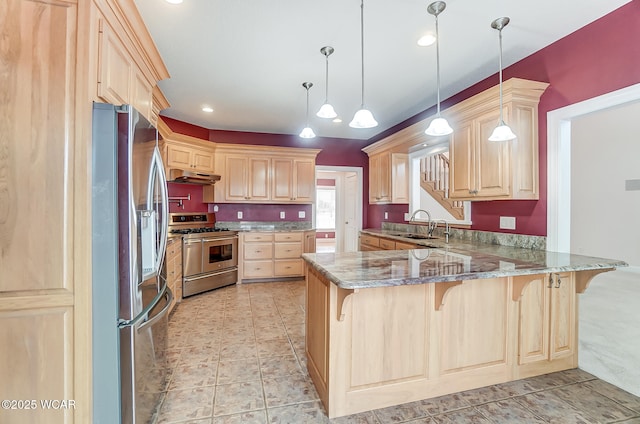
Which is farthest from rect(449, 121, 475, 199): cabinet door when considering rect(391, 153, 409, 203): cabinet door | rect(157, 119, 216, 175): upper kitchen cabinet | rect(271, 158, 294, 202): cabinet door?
rect(157, 119, 216, 175): upper kitchen cabinet

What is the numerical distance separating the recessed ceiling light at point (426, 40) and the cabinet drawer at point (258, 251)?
3619 millimetres

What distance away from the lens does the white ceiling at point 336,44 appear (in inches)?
80.4

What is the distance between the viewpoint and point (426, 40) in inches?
94.7

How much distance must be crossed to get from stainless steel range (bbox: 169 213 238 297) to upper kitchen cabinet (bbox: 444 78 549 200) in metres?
3.52

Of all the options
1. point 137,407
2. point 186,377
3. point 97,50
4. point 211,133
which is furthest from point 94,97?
point 211,133

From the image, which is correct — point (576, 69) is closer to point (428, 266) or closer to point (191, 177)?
point (428, 266)

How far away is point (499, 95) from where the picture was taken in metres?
2.58

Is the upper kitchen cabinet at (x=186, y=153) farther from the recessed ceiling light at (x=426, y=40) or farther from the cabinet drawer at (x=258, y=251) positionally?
the recessed ceiling light at (x=426, y=40)

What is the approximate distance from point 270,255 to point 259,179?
53.7 inches

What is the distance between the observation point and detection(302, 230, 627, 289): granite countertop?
150cm

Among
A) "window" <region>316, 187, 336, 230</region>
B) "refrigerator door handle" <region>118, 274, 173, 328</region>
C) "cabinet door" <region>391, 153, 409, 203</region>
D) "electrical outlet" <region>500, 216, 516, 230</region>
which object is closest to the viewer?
"refrigerator door handle" <region>118, 274, 173, 328</region>

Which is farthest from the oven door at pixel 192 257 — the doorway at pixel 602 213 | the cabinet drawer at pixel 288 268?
the doorway at pixel 602 213

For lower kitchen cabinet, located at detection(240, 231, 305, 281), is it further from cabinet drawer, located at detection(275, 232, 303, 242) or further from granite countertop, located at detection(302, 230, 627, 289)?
granite countertop, located at detection(302, 230, 627, 289)

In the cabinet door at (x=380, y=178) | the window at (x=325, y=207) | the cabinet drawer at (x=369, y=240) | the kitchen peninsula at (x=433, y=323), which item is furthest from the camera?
the window at (x=325, y=207)
